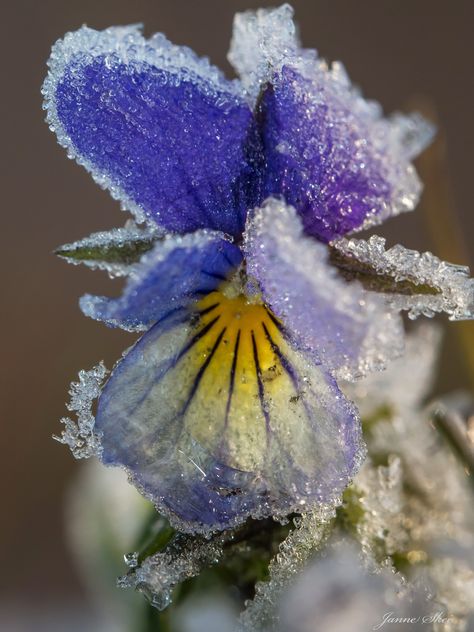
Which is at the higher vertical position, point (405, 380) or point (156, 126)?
point (405, 380)

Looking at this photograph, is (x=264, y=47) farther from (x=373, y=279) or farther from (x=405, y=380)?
(x=405, y=380)

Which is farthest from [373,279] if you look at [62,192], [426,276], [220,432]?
[62,192]

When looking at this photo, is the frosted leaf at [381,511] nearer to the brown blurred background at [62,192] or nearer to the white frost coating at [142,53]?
the white frost coating at [142,53]

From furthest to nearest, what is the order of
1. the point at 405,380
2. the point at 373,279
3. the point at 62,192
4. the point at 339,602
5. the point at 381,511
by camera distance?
the point at 62,192 → the point at 405,380 → the point at 381,511 → the point at 373,279 → the point at 339,602

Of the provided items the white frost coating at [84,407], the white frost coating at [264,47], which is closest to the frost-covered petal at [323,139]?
the white frost coating at [264,47]

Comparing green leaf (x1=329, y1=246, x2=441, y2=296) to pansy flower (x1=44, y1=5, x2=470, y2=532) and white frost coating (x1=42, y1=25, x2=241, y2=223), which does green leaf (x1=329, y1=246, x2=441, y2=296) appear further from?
white frost coating (x1=42, y1=25, x2=241, y2=223)

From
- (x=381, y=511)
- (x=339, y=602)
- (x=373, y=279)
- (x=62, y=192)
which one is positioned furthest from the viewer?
(x=62, y=192)

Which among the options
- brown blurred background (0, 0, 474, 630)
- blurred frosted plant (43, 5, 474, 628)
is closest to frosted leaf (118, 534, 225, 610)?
blurred frosted plant (43, 5, 474, 628)
